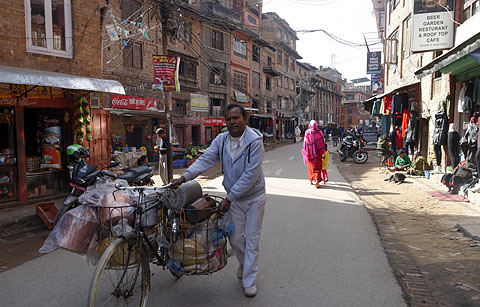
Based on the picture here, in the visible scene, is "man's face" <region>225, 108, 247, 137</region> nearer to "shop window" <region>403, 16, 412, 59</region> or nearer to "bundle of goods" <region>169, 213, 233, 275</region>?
"bundle of goods" <region>169, 213, 233, 275</region>

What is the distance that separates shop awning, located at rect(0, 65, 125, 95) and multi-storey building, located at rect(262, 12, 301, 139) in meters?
34.5

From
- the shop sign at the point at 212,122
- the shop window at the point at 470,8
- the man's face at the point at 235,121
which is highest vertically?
the shop window at the point at 470,8

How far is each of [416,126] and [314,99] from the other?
52.4 metres

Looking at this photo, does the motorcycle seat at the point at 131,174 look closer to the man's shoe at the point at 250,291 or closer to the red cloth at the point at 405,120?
the man's shoe at the point at 250,291

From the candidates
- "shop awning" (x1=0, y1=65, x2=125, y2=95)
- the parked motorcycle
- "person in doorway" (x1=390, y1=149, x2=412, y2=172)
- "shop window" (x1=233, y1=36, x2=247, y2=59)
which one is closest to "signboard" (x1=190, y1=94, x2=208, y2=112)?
"shop window" (x1=233, y1=36, x2=247, y2=59)

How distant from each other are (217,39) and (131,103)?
14.5 meters

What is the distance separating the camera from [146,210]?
320 centimetres

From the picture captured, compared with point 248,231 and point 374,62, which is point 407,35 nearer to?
point 374,62

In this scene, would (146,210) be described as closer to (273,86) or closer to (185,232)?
(185,232)

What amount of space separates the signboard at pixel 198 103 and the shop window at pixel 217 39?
4.91m

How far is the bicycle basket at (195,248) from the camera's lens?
318 centimetres

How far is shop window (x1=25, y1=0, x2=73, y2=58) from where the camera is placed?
8250 mm

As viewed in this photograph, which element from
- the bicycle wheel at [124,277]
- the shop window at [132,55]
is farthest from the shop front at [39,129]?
the shop window at [132,55]

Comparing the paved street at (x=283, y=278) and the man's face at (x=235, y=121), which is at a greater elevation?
the man's face at (x=235, y=121)
